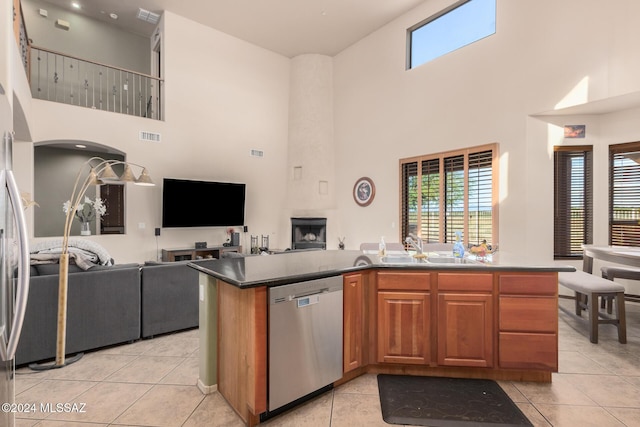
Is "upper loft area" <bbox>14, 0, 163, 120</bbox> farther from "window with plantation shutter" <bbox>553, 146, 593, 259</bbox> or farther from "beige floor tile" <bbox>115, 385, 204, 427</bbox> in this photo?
"window with plantation shutter" <bbox>553, 146, 593, 259</bbox>

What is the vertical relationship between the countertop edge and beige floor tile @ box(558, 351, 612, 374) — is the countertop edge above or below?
above

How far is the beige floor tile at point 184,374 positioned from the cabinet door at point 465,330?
207 cm

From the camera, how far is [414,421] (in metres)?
2.14

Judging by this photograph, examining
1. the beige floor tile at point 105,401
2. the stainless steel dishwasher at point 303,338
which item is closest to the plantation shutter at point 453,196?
the stainless steel dishwasher at point 303,338

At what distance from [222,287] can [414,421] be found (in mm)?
1592

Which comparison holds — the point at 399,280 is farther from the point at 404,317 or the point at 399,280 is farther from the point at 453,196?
the point at 453,196

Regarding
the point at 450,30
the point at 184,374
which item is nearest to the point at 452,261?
the point at 184,374

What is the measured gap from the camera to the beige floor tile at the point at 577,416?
6.89ft

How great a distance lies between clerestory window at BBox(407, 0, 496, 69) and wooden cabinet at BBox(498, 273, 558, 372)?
14.9ft

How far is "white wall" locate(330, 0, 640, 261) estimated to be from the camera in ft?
14.2

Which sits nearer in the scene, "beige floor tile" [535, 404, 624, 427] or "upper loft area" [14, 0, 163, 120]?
"beige floor tile" [535, 404, 624, 427]

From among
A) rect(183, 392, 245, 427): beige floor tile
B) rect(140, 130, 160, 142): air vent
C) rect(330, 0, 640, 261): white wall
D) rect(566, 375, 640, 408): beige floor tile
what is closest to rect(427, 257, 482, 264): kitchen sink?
rect(566, 375, 640, 408): beige floor tile

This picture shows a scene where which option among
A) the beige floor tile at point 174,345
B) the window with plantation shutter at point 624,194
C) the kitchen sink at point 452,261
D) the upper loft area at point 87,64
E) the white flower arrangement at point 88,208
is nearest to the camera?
the kitchen sink at point 452,261

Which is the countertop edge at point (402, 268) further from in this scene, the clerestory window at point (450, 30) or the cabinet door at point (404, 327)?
the clerestory window at point (450, 30)
